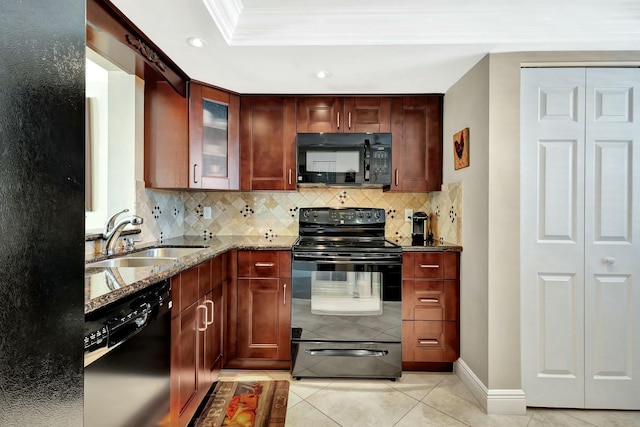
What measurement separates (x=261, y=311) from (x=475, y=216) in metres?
1.67

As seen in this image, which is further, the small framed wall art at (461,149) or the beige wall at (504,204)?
the small framed wall art at (461,149)

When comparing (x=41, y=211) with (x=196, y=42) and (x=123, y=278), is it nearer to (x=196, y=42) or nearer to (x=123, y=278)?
(x=123, y=278)

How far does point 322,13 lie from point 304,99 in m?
0.91

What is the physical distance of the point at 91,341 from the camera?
0.95 metres

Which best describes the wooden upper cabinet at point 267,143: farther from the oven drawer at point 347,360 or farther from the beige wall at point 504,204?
the beige wall at point 504,204

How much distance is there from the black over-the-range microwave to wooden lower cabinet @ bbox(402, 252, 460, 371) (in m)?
0.76

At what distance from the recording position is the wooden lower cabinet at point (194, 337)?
4.98 ft

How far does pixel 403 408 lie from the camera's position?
6.44 ft

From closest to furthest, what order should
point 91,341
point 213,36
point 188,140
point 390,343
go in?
point 91,341
point 213,36
point 390,343
point 188,140

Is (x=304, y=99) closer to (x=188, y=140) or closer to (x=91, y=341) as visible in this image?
(x=188, y=140)

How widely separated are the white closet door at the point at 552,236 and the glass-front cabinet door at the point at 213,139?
212 centimetres

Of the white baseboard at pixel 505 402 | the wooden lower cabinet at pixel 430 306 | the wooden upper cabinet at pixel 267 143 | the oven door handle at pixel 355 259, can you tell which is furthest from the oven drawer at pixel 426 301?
the wooden upper cabinet at pixel 267 143

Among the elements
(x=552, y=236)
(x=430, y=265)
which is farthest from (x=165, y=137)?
(x=552, y=236)

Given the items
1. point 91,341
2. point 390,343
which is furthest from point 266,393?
point 91,341
